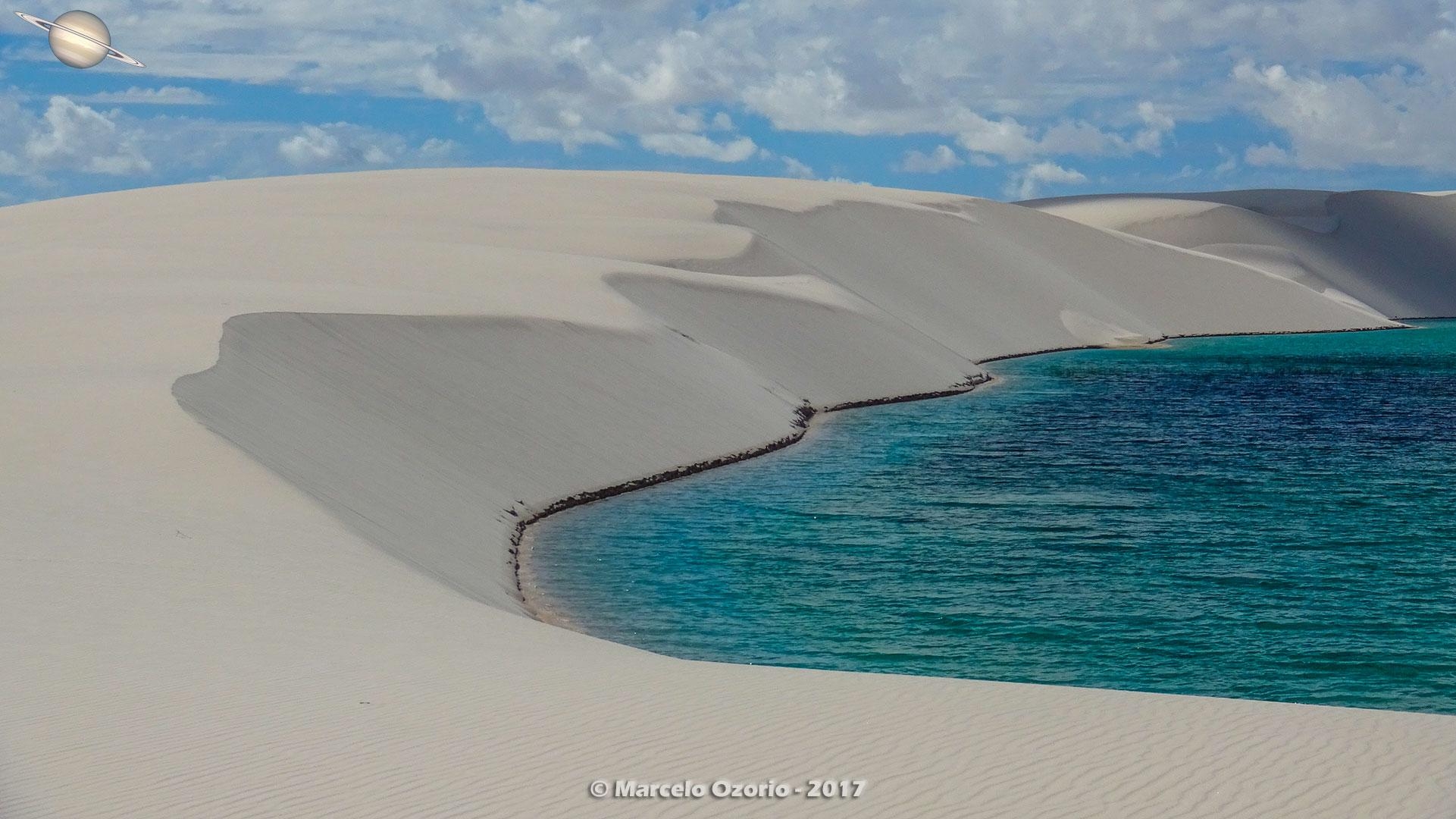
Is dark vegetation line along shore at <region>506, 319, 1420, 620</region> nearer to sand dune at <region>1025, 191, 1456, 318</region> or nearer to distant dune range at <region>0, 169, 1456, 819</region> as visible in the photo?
distant dune range at <region>0, 169, 1456, 819</region>

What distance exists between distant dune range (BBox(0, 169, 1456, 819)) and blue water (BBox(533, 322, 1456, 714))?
1.94 metres

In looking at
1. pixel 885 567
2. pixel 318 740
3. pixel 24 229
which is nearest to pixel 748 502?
pixel 885 567

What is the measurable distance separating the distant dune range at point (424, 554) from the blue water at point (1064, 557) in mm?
1939

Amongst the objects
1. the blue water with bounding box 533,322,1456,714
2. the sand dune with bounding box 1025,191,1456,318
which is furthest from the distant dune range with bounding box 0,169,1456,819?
the sand dune with bounding box 1025,191,1456,318

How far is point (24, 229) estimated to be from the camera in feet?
171

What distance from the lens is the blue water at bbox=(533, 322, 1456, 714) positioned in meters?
15.0

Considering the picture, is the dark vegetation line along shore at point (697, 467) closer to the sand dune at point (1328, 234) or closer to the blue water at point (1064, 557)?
the blue water at point (1064, 557)

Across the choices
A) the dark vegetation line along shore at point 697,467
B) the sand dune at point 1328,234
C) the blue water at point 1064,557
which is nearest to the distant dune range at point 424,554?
the dark vegetation line along shore at point 697,467

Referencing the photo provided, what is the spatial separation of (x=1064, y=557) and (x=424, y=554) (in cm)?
809

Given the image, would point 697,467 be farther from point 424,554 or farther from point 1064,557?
point 424,554

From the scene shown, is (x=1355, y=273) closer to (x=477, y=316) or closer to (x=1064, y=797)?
(x=477, y=316)

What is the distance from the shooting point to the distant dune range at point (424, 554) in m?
8.39

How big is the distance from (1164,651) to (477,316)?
62.6 ft

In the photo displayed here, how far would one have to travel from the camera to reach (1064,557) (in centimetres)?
1966
